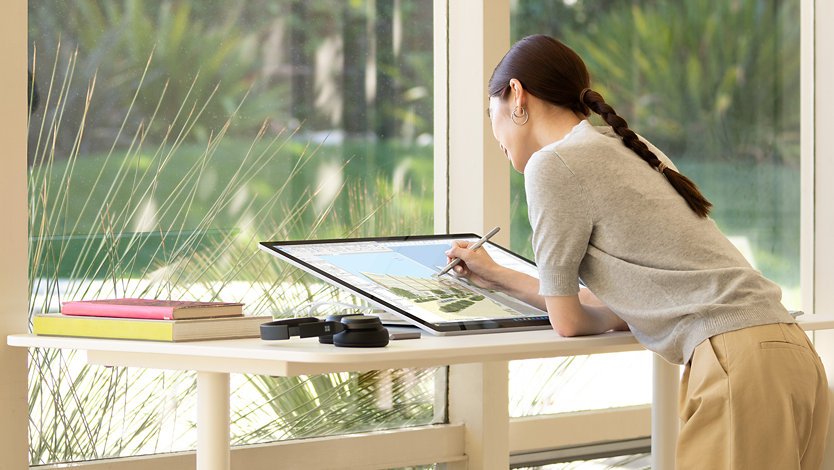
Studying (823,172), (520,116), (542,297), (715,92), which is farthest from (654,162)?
(823,172)

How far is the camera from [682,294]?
171cm

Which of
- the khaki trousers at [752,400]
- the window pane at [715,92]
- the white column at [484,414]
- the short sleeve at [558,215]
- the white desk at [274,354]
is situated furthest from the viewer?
the window pane at [715,92]

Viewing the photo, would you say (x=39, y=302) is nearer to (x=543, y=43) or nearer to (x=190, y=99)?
(x=190, y=99)

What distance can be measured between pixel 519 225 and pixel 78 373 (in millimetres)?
1416

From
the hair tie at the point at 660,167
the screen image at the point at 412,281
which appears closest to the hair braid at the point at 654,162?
the hair tie at the point at 660,167

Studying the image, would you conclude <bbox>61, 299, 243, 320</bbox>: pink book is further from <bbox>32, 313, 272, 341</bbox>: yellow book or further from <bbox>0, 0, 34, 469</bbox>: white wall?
<bbox>0, 0, 34, 469</bbox>: white wall

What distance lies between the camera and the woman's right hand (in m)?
2.19

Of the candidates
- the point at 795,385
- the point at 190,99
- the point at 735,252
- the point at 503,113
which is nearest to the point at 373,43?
the point at 190,99

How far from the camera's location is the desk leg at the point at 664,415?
2402 mm

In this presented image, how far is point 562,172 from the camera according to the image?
173cm

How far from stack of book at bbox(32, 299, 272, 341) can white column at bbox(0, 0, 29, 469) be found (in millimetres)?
362

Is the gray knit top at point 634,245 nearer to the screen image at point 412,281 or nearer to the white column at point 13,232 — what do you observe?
the screen image at point 412,281

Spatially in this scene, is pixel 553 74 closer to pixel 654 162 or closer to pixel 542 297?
pixel 654 162

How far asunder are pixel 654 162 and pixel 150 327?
94 cm
